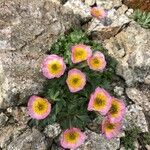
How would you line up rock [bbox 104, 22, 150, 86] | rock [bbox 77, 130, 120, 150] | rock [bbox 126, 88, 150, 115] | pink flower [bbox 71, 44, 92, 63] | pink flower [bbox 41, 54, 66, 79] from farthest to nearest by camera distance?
rock [bbox 104, 22, 150, 86] < rock [bbox 126, 88, 150, 115] < rock [bbox 77, 130, 120, 150] < pink flower [bbox 71, 44, 92, 63] < pink flower [bbox 41, 54, 66, 79]

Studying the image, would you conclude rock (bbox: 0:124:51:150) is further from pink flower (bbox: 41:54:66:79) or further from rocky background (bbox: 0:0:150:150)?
pink flower (bbox: 41:54:66:79)

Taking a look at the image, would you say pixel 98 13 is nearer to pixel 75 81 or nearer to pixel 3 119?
pixel 75 81

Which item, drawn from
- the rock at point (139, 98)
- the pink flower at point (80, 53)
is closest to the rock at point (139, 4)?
the rock at point (139, 98)

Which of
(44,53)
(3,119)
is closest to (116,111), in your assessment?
(44,53)

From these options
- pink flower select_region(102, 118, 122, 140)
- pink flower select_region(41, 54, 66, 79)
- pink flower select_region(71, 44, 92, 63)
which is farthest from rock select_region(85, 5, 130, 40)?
pink flower select_region(102, 118, 122, 140)

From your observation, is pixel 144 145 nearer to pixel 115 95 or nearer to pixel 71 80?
pixel 115 95

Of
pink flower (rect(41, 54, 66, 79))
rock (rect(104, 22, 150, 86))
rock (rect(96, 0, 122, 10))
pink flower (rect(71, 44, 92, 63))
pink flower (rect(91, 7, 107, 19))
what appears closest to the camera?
pink flower (rect(41, 54, 66, 79))

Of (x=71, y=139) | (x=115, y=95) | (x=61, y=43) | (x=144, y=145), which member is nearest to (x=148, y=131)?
(x=144, y=145)

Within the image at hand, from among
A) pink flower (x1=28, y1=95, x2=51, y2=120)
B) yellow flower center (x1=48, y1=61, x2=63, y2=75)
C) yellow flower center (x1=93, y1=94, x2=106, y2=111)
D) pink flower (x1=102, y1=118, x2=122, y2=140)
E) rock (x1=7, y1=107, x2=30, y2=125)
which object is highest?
yellow flower center (x1=48, y1=61, x2=63, y2=75)
